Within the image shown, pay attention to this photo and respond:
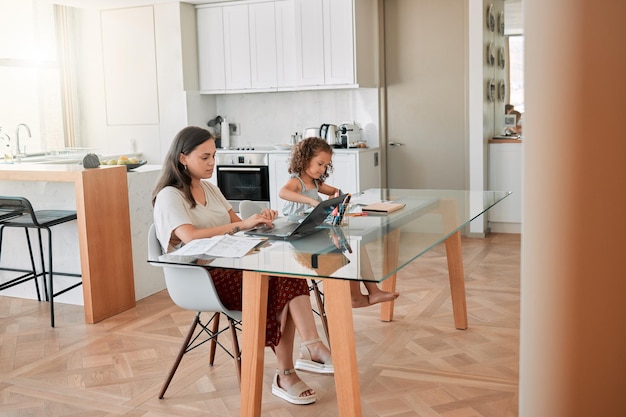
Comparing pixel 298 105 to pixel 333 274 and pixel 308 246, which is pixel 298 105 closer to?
pixel 308 246

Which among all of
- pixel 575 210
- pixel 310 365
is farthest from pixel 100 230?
pixel 575 210

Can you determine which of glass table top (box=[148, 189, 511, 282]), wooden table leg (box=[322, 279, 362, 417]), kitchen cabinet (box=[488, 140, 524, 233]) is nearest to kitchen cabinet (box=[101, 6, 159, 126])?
kitchen cabinet (box=[488, 140, 524, 233])

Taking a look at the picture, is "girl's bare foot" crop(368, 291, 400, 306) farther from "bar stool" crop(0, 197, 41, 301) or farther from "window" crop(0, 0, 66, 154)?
"window" crop(0, 0, 66, 154)

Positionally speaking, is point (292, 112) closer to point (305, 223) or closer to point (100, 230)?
point (100, 230)

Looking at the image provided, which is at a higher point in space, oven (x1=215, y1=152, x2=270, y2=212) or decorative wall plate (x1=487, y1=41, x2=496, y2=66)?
decorative wall plate (x1=487, y1=41, x2=496, y2=66)

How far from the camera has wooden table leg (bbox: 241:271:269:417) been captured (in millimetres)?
2568

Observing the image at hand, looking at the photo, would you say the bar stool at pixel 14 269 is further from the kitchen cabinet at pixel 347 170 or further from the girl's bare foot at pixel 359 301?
the kitchen cabinet at pixel 347 170

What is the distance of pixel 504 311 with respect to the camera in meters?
4.29

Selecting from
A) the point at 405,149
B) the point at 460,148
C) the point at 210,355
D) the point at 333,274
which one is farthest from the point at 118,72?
the point at 333,274

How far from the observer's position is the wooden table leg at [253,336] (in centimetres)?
257

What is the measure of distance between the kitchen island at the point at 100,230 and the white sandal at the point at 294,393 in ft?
5.74

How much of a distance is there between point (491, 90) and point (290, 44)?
2.07 m

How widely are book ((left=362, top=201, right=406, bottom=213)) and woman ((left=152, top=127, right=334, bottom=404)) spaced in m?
0.60

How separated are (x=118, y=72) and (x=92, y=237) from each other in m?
3.46
